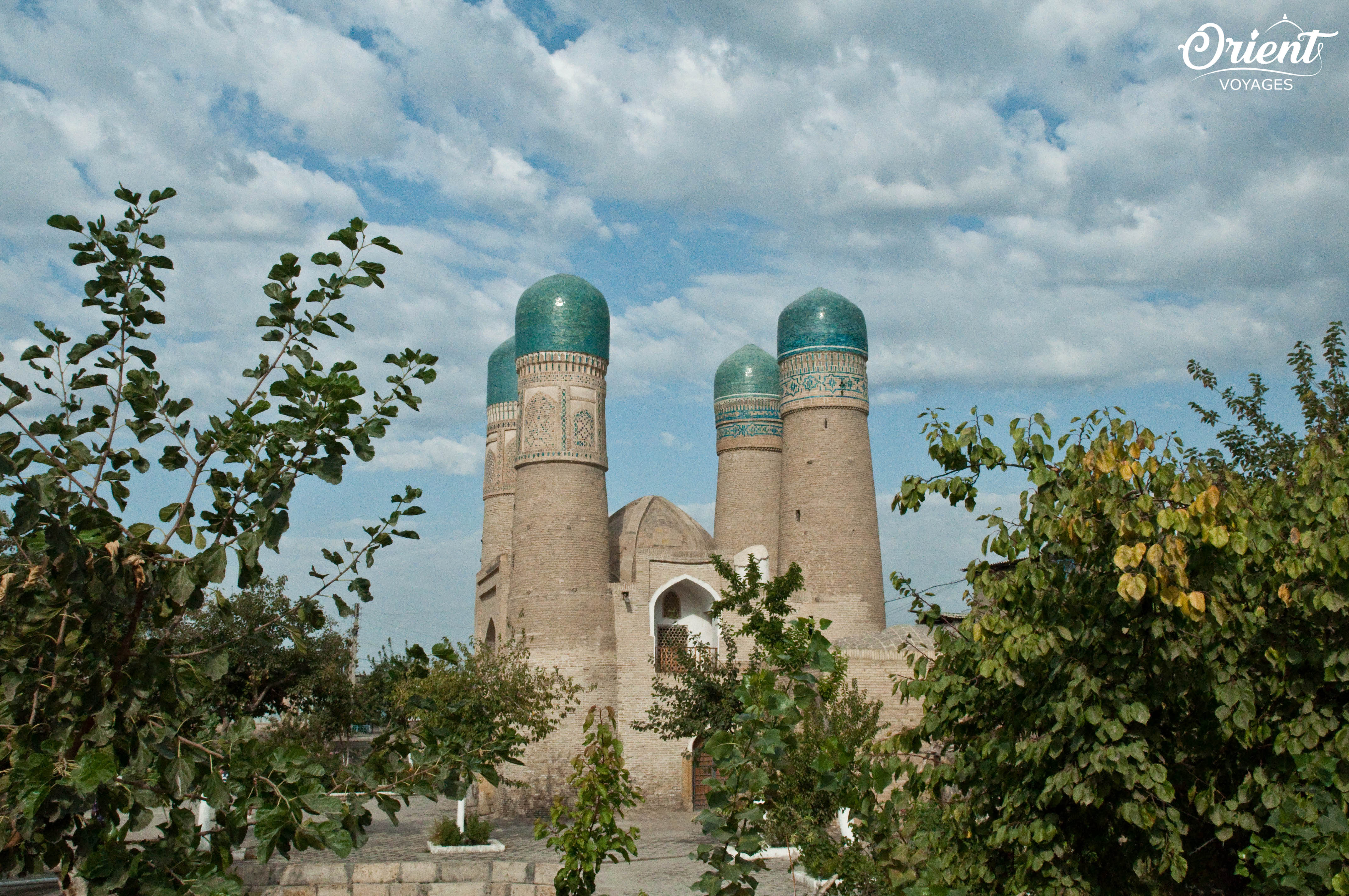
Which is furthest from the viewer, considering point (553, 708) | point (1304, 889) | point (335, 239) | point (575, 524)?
point (575, 524)

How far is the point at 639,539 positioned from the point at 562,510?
8.98ft

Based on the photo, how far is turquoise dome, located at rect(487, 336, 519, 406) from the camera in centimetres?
2578

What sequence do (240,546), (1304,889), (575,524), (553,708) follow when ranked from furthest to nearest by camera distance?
1. (575,524)
2. (553,708)
3. (1304,889)
4. (240,546)

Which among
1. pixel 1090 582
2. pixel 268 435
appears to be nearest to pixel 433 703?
pixel 268 435

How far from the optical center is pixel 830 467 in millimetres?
19891

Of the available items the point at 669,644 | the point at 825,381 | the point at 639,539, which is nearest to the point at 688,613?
the point at 669,644

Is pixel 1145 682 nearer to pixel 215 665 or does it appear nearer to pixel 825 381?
pixel 215 665

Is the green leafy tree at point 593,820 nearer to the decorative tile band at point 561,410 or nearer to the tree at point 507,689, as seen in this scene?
the tree at point 507,689

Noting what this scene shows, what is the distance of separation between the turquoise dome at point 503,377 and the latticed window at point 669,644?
7.26 m

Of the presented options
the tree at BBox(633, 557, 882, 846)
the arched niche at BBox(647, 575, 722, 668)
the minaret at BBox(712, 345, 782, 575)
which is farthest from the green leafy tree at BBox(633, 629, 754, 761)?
the minaret at BBox(712, 345, 782, 575)

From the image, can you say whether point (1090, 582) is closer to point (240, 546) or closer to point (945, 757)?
point (240, 546)

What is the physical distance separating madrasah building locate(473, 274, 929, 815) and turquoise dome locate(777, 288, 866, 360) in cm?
3

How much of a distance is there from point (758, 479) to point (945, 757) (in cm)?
1169

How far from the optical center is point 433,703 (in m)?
2.78
